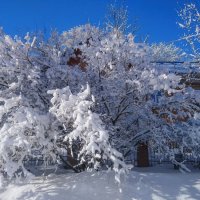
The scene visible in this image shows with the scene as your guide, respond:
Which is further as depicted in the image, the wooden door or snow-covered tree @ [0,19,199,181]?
the wooden door

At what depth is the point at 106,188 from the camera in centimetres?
732

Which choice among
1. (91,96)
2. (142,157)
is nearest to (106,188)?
(91,96)

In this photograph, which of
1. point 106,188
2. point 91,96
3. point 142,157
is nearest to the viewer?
point 106,188

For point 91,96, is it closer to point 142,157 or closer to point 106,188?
point 106,188

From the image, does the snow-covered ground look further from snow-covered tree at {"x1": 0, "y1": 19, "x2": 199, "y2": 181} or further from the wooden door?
the wooden door

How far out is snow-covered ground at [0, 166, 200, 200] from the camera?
706 centimetres

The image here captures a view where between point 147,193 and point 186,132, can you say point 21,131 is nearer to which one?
point 147,193

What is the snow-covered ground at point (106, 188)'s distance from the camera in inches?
278

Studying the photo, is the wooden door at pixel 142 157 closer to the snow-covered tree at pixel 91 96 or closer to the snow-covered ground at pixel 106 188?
the snow-covered tree at pixel 91 96

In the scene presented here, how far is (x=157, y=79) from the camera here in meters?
7.63

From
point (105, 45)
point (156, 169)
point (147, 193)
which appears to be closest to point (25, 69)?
point (105, 45)

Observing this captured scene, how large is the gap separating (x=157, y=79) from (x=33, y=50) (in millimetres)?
3713

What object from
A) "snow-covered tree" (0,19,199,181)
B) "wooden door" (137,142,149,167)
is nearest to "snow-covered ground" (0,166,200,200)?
"snow-covered tree" (0,19,199,181)


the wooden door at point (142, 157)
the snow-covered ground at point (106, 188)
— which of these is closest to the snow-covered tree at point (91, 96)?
the snow-covered ground at point (106, 188)
